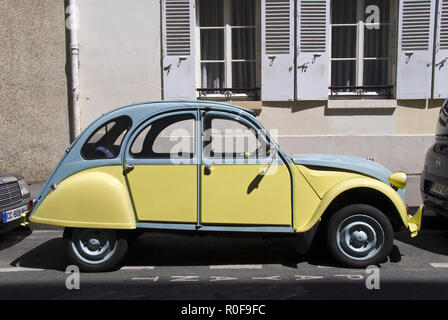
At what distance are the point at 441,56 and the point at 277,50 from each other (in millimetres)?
3498

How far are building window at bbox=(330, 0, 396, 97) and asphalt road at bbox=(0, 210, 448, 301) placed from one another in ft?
15.2

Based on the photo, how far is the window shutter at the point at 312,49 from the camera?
29.0 feet

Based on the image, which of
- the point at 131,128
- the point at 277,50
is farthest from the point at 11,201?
the point at 277,50

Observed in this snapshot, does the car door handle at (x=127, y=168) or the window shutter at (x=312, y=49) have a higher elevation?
the window shutter at (x=312, y=49)

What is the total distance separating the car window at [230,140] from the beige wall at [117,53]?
15.8ft

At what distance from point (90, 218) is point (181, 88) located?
17.2 feet

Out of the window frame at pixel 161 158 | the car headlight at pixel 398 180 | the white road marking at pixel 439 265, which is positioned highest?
the window frame at pixel 161 158

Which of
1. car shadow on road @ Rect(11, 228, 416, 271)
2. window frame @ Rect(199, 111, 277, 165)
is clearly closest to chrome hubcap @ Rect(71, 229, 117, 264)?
car shadow on road @ Rect(11, 228, 416, 271)

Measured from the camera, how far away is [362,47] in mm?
9250

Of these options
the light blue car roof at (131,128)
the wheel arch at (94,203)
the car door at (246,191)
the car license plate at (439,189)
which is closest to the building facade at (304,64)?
the car license plate at (439,189)

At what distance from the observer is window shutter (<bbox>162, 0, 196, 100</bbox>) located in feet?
29.3

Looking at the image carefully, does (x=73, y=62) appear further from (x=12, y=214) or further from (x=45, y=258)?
(x=45, y=258)

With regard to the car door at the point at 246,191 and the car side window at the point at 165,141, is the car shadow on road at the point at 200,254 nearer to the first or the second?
the car door at the point at 246,191

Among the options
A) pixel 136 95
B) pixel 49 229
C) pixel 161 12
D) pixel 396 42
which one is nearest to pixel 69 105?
pixel 136 95
